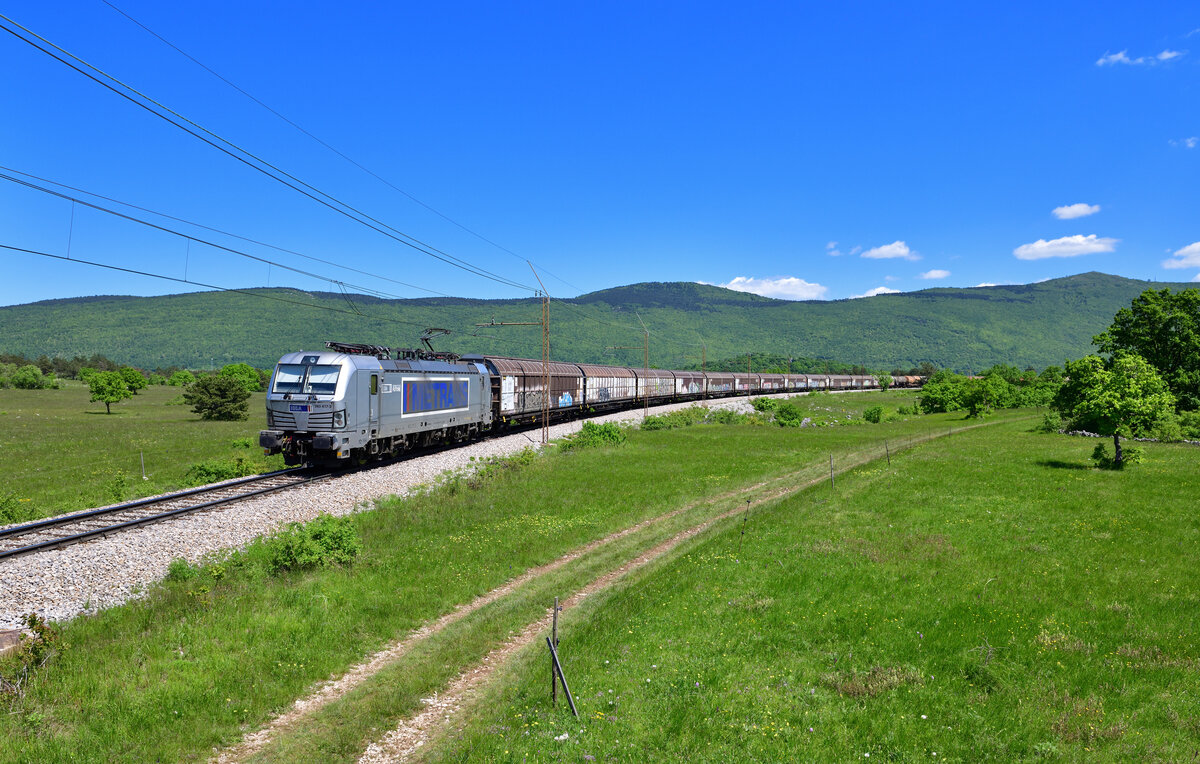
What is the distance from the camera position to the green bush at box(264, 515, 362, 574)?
15925 mm

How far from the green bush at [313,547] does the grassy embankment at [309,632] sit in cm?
56

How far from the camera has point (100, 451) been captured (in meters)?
46.7

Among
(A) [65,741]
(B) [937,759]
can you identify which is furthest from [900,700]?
(A) [65,741]

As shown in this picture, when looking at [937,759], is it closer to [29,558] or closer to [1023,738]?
[1023,738]

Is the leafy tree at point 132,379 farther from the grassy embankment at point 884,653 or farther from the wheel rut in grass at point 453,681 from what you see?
the grassy embankment at point 884,653

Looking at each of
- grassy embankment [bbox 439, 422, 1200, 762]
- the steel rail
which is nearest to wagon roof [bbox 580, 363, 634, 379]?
the steel rail

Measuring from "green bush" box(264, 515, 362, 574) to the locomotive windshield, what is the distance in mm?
10071

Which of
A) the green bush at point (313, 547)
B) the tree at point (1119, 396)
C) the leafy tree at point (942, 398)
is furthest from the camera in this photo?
the leafy tree at point (942, 398)

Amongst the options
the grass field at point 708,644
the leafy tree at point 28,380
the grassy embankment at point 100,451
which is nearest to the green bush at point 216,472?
the grassy embankment at point 100,451

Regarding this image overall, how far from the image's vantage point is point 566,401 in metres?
58.6

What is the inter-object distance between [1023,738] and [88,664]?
14.3 meters

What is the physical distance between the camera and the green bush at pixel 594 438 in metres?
41.8

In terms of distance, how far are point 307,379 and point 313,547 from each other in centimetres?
1235

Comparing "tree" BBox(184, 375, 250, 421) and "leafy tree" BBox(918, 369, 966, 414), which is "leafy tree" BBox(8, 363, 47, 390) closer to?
"tree" BBox(184, 375, 250, 421)
